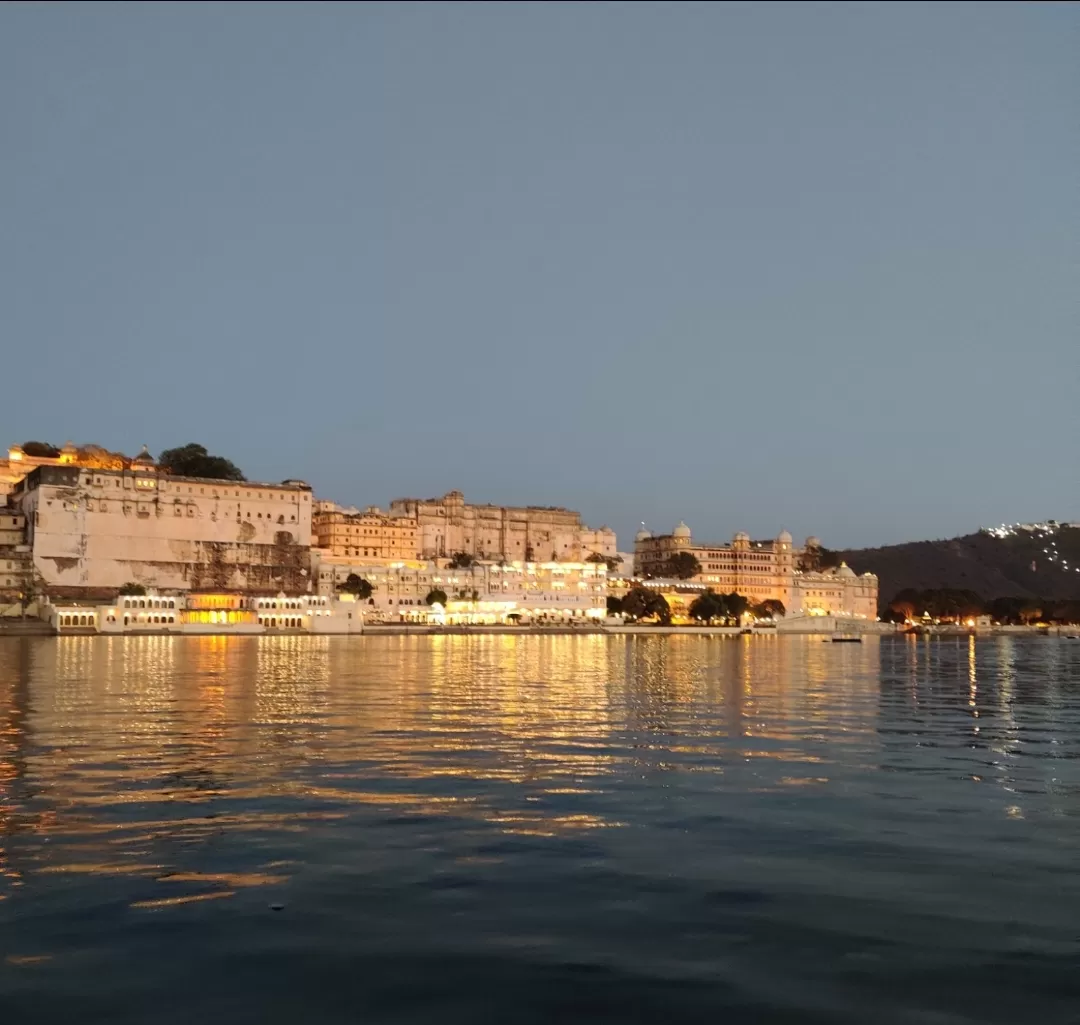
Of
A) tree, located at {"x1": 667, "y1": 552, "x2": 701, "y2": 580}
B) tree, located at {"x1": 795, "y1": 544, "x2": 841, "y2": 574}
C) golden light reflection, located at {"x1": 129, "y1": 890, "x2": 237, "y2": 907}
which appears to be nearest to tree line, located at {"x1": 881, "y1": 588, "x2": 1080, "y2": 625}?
tree, located at {"x1": 795, "y1": 544, "x2": 841, "y2": 574}

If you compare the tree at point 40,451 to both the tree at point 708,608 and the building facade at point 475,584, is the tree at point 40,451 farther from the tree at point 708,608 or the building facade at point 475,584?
the tree at point 708,608

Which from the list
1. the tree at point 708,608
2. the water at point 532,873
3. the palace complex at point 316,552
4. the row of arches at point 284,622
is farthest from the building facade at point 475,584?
the water at point 532,873

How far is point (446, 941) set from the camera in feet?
25.1

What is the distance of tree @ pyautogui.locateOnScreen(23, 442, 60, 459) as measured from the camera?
5157 inches

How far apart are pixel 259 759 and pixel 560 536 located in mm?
147745

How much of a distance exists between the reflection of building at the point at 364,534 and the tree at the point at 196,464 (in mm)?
12043

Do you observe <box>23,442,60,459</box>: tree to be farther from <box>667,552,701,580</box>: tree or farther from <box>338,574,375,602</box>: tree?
<box>667,552,701,580</box>: tree

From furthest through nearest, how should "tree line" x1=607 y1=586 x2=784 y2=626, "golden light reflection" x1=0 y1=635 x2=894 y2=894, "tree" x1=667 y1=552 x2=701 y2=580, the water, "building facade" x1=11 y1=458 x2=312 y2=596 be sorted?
1. "tree" x1=667 y1=552 x2=701 y2=580
2. "tree line" x1=607 y1=586 x2=784 y2=626
3. "building facade" x1=11 y1=458 x2=312 y2=596
4. "golden light reflection" x1=0 y1=635 x2=894 y2=894
5. the water

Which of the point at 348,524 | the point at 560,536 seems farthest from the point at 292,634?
the point at 560,536

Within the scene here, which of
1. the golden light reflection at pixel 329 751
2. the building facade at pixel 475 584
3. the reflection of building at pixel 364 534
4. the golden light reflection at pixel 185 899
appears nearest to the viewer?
the golden light reflection at pixel 185 899

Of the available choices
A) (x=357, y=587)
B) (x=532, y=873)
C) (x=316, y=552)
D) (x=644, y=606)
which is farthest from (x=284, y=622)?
(x=532, y=873)

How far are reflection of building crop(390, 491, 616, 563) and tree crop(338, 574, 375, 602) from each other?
2407 cm

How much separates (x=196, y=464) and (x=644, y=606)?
56503 mm

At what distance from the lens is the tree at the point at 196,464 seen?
133750 mm
